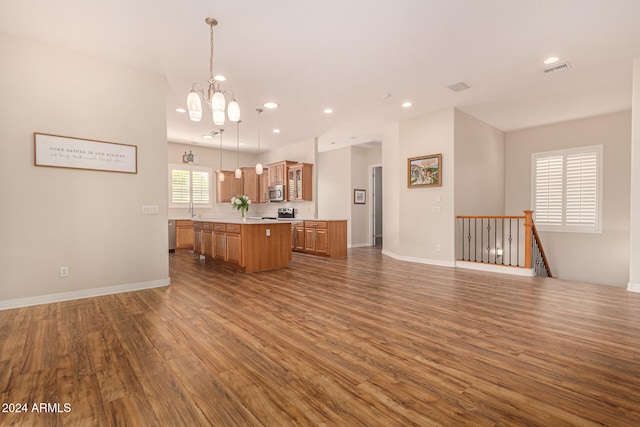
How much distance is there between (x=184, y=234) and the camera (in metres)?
8.55

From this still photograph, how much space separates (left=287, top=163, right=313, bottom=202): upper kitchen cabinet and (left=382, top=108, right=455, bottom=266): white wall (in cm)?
217

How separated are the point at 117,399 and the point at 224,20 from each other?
327 cm

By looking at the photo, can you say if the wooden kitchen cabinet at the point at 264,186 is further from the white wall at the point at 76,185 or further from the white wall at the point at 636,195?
the white wall at the point at 636,195

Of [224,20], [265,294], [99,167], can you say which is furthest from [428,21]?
[99,167]

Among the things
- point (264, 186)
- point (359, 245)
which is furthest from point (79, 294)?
point (359, 245)

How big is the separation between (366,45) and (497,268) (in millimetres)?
4324

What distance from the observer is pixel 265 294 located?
397cm

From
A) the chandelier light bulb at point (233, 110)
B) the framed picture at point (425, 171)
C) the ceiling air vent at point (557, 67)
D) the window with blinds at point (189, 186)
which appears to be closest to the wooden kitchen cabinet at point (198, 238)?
the window with blinds at point (189, 186)

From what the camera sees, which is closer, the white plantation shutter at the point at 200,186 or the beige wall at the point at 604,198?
the beige wall at the point at 604,198

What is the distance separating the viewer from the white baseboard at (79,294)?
342 centimetres

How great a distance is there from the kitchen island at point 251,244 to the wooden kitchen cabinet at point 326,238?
1381mm

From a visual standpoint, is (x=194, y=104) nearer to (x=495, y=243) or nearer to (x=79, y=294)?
Result: (x=79, y=294)

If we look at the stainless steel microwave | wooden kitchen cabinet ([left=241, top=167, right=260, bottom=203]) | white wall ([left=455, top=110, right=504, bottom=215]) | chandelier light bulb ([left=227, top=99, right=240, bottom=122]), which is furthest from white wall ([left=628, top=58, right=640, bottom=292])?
wooden kitchen cabinet ([left=241, top=167, right=260, bottom=203])

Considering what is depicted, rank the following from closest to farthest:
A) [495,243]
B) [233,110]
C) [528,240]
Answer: [233,110] < [528,240] < [495,243]
